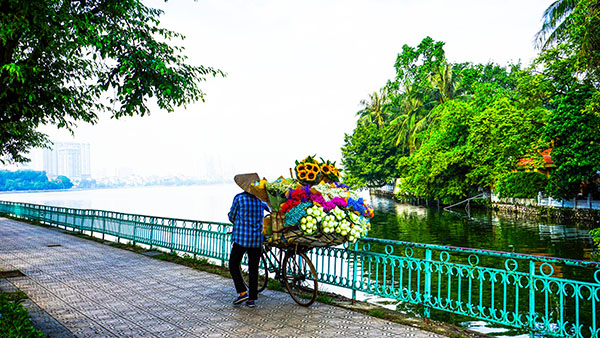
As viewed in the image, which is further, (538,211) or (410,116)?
(410,116)

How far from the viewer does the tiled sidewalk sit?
5.45 meters

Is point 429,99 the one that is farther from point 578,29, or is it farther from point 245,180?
point 245,180

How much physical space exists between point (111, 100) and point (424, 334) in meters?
5.70

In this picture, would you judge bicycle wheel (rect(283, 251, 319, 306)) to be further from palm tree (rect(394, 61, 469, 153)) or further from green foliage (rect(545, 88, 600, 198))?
palm tree (rect(394, 61, 469, 153))

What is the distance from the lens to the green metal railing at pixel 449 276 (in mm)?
5125

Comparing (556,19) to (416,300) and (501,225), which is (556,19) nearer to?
(501,225)

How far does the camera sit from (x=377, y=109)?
66938 mm

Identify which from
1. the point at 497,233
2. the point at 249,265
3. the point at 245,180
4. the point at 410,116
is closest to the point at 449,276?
the point at 249,265

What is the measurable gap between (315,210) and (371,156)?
5663cm

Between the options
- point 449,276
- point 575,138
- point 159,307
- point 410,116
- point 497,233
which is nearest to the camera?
point 449,276

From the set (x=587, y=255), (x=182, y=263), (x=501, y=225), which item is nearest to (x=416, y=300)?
(x=182, y=263)

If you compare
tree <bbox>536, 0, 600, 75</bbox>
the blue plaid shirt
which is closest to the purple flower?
the blue plaid shirt

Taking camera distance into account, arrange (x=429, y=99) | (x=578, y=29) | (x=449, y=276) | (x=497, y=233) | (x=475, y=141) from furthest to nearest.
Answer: (x=429, y=99), (x=475, y=141), (x=497, y=233), (x=578, y=29), (x=449, y=276)

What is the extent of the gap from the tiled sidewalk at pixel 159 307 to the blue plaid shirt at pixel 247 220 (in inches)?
39.6
